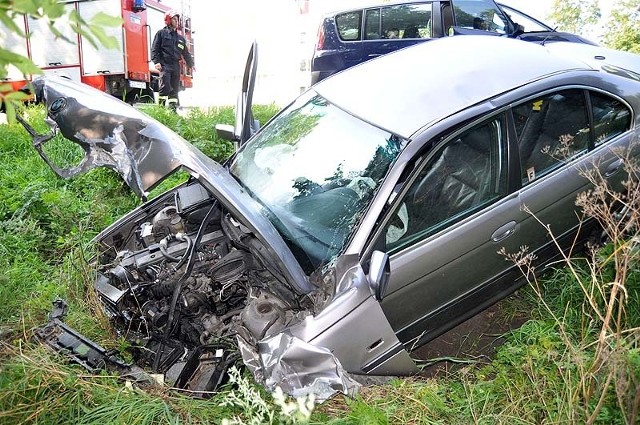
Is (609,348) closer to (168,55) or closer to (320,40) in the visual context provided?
(320,40)

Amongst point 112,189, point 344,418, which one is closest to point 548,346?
point 344,418

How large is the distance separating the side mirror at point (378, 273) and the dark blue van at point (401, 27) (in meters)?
5.67

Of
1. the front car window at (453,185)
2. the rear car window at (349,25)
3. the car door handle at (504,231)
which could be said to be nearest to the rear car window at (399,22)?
A: the rear car window at (349,25)

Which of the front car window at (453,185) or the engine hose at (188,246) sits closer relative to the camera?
the front car window at (453,185)

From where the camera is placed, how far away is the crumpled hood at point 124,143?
2.42 m

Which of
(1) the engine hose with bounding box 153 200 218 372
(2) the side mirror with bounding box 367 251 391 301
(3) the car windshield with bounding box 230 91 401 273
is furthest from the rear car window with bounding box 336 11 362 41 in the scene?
(2) the side mirror with bounding box 367 251 391 301

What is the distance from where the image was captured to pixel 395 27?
295 inches

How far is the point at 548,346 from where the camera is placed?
97.9 inches

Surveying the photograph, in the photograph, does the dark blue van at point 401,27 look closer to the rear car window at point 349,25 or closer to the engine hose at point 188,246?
the rear car window at point 349,25

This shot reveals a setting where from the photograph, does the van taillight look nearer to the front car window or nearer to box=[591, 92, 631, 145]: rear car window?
box=[591, 92, 631, 145]: rear car window

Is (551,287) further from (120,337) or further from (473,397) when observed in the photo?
(120,337)

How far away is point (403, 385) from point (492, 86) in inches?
67.7

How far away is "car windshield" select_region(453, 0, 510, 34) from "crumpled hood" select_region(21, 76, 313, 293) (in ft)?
19.1

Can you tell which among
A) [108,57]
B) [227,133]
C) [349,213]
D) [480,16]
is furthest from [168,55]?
[349,213]
